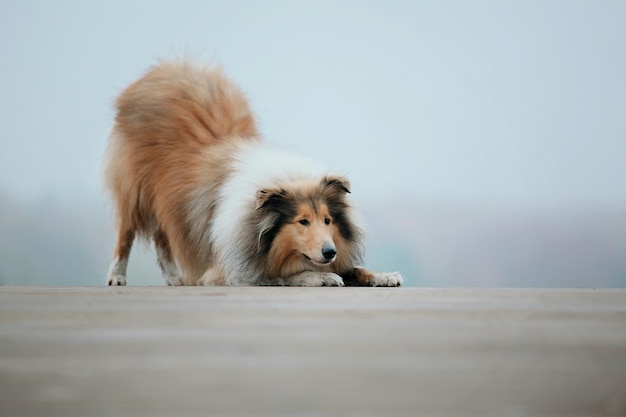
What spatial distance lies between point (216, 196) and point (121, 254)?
0.94 m

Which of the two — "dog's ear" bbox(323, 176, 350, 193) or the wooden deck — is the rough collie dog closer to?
"dog's ear" bbox(323, 176, 350, 193)

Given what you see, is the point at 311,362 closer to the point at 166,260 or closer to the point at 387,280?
the point at 387,280

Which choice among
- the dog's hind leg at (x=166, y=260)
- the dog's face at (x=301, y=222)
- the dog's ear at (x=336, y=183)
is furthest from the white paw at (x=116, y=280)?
the dog's ear at (x=336, y=183)

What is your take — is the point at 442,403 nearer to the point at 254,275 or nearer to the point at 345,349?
the point at 345,349

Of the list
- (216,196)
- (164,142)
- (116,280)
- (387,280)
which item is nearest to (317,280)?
(387,280)

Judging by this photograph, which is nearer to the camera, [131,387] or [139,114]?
[131,387]

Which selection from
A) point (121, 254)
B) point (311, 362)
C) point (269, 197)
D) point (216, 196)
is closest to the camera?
point (311, 362)

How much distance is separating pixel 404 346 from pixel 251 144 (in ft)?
11.6

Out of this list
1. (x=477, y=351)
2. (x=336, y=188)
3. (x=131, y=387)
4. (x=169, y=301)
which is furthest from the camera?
(x=336, y=188)

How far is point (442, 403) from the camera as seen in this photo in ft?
3.38

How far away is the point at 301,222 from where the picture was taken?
434 centimetres

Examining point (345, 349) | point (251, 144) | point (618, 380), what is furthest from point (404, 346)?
point (251, 144)

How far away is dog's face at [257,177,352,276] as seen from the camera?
14.2ft

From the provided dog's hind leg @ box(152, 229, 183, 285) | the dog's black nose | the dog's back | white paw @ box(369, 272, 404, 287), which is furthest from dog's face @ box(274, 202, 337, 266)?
dog's hind leg @ box(152, 229, 183, 285)
